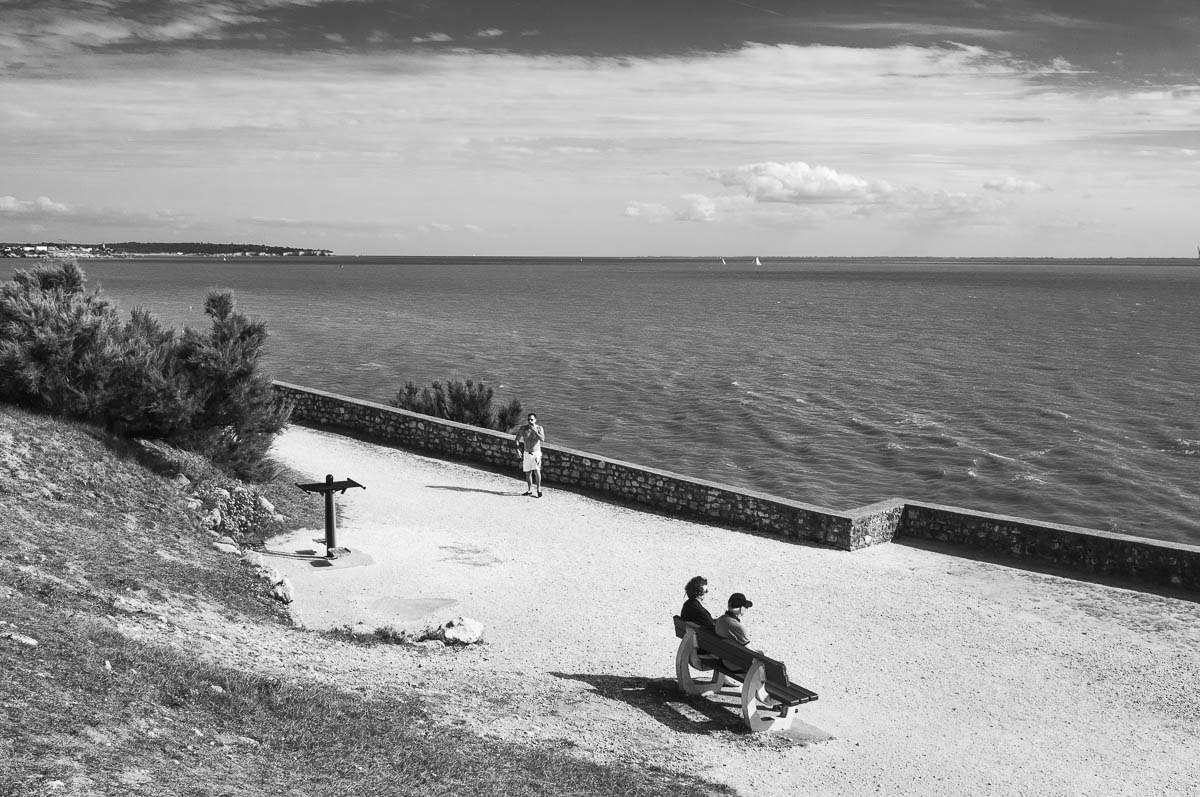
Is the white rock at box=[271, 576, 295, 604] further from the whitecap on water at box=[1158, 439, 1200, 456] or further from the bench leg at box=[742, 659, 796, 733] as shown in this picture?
the whitecap on water at box=[1158, 439, 1200, 456]

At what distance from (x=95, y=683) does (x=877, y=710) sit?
21.4 feet

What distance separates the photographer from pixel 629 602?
11906 millimetres

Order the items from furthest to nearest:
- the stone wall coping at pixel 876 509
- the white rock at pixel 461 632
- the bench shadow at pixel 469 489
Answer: the bench shadow at pixel 469 489 < the stone wall coping at pixel 876 509 < the white rock at pixel 461 632

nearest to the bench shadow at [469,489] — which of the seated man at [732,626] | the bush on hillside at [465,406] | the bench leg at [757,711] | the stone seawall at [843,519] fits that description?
the stone seawall at [843,519]

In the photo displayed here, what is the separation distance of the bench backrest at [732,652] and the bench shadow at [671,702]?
48cm

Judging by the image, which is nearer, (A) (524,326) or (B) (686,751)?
(B) (686,751)

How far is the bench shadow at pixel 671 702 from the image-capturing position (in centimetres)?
877

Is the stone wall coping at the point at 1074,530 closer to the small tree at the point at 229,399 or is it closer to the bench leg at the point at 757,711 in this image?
the bench leg at the point at 757,711

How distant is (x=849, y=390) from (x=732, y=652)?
117 feet

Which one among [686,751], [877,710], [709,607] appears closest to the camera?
[686,751]

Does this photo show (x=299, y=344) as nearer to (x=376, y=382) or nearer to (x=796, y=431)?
(x=376, y=382)

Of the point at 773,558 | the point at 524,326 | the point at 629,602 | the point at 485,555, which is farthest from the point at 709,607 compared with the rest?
the point at 524,326

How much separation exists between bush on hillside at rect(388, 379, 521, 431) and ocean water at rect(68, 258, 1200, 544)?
5.27m

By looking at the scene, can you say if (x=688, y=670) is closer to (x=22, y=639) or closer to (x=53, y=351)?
(x=22, y=639)
